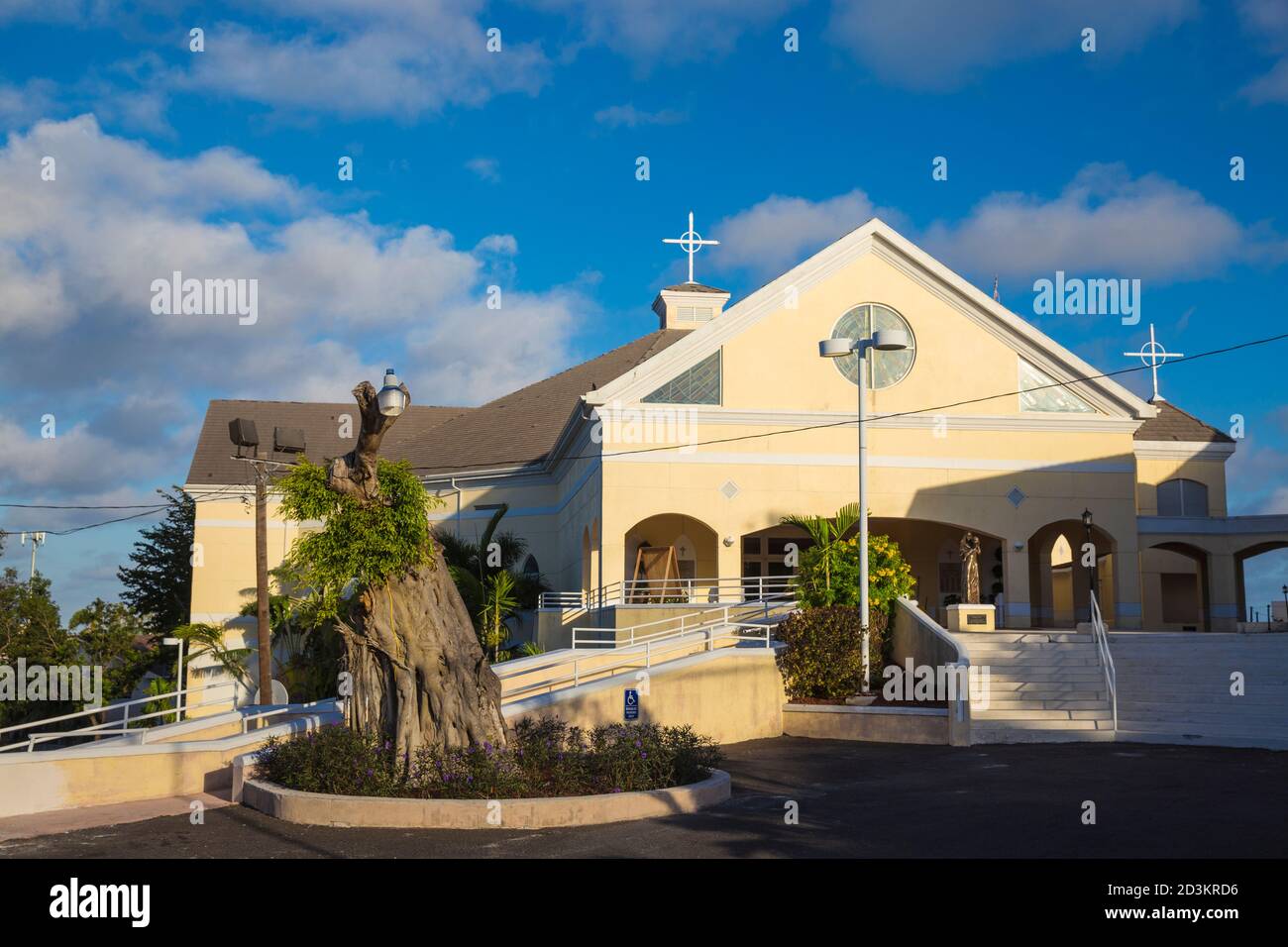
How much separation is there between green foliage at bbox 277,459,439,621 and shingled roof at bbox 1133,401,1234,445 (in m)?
32.7

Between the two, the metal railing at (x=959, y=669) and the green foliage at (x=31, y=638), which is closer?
the metal railing at (x=959, y=669)

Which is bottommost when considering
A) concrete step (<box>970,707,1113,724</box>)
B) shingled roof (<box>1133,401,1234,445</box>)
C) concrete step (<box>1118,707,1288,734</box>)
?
concrete step (<box>1118,707,1288,734</box>)

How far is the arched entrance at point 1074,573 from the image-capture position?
109 ft

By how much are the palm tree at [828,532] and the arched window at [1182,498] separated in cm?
1528

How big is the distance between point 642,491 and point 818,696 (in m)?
10.6

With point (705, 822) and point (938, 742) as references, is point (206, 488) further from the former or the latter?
point (705, 822)

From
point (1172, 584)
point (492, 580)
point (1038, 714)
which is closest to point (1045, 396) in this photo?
point (1172, 584)

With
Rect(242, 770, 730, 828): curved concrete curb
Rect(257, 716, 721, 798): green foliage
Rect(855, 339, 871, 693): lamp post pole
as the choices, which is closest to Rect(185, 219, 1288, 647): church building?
Rect(855, 339, 871, 693): lamp post pole

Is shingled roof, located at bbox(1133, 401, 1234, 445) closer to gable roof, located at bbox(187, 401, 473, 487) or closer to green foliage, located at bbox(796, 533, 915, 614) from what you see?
green foliage, located at bbox(796, 533, 915, 614)

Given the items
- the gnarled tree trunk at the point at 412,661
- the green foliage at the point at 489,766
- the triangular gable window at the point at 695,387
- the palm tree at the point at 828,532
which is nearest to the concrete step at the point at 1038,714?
the palm tree at the point at 828,532

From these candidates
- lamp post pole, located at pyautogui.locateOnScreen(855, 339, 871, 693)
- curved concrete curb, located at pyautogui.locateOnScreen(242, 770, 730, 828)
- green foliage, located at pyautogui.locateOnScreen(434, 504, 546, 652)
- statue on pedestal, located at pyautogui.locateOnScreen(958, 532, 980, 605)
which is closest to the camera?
curved concrete curb, located at pyautogui.locateOnScreen(242, 770, 730, 828)

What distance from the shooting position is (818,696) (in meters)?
21.5

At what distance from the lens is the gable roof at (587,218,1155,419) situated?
31656mm

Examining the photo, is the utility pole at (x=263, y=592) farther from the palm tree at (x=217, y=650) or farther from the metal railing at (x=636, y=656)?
the palm tree at (x=217, y=650)
